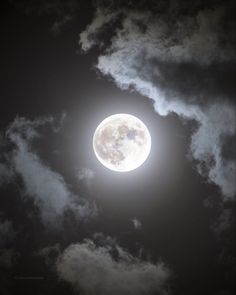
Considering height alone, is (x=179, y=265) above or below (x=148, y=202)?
below

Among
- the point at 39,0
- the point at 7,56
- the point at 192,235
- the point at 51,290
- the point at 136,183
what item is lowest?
the point at 51,290

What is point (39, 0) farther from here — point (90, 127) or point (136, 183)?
point (136, 183)

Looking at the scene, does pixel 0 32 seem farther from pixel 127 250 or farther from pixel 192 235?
pixel 192 235

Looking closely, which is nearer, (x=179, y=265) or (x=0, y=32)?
(x=0, y=32)

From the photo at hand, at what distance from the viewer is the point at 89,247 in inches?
635

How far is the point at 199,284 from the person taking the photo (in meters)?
16.5

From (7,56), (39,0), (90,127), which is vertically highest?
(39,0)

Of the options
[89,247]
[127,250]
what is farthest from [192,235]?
[89,247]

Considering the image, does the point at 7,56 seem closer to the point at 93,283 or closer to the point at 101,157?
the point at 101,157

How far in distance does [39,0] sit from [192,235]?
11.6 metres

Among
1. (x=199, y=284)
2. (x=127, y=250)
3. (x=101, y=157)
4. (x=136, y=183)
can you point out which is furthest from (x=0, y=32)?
(x=199, y=284)

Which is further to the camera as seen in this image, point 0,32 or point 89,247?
point 89,247

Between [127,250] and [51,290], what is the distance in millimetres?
4049

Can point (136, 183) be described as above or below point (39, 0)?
below
